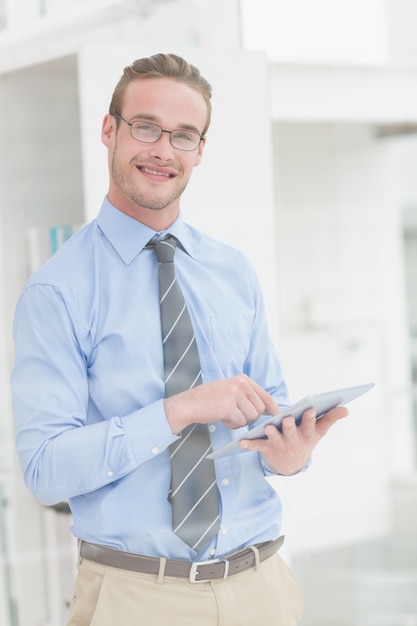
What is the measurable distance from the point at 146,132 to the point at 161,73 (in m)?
0.10

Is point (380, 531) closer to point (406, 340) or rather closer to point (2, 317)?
point (406, 340)

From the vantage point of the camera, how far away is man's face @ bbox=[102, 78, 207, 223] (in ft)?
5.49

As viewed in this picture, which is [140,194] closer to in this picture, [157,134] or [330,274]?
[157,134]

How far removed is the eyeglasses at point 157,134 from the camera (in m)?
1.68

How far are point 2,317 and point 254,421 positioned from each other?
4.44 feet

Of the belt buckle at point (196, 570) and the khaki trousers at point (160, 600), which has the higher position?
the belt buckle at point (196, 570)

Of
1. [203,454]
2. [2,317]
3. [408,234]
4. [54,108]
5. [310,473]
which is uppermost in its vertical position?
[54,108]

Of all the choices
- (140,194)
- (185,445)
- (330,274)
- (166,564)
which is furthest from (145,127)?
(330,274)

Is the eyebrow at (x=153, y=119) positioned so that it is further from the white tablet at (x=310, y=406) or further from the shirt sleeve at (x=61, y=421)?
the white tablet at (x=310, y=406)

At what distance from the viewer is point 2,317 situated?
9.16 ft

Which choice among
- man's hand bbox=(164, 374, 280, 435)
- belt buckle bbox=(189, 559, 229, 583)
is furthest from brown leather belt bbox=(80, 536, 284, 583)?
man's hand bbox=(164, 374, 280, 435)

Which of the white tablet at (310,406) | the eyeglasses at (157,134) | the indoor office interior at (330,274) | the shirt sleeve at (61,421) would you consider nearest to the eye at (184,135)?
the eyeglasses at (157,134)

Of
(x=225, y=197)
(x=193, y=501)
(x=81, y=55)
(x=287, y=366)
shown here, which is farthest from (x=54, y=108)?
(x=193, y=501)

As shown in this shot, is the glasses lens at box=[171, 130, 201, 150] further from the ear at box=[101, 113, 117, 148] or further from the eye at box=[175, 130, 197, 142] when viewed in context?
the ear at box=[101, 113, 117, 148]
